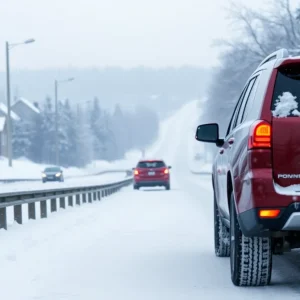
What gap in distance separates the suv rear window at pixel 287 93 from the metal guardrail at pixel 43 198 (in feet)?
27.1

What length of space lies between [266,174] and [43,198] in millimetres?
12639

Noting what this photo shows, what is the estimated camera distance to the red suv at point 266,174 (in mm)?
6809

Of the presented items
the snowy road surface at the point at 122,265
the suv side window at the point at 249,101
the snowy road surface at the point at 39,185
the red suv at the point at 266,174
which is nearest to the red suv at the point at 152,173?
the snowy road surface at the point at 39,185

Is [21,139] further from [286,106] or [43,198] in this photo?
[286,106]

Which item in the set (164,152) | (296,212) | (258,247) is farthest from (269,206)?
(164,152)

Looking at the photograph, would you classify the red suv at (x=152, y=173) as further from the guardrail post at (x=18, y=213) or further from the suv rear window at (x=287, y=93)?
the suv rear window at (x=287, y=93)

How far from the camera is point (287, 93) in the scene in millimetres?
7074

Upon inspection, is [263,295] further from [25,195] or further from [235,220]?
[25,195]

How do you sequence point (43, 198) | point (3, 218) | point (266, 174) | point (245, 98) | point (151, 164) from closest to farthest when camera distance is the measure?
1. point (266, 174)
2. point (245, 98)
3. point (3, 218)
4. point (43, 198)
5. point (151, 164)

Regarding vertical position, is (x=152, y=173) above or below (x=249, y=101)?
below

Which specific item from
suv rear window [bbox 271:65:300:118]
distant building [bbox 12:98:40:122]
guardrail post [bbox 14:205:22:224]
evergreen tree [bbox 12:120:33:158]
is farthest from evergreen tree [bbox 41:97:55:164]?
suv rear window [bbox 271:65:300:118]

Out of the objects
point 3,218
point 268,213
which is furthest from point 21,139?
point 268,213

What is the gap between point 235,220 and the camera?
25.3 feet

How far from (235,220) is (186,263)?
2.32 meters
